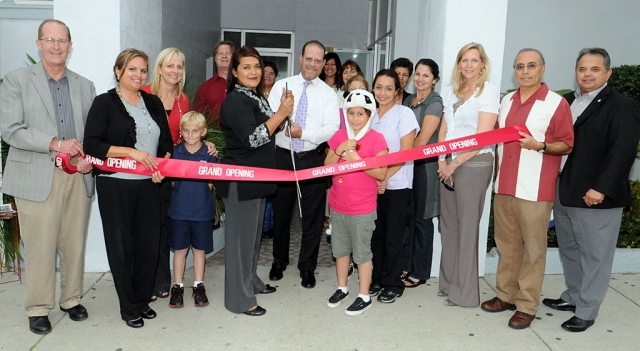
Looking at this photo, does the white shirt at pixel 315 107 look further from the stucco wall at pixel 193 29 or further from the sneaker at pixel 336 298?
the stucco wall at pixel 193 29

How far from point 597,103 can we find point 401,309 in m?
2.26

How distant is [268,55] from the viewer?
14391 millimetres

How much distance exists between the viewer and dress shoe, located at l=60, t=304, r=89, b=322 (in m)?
3.99

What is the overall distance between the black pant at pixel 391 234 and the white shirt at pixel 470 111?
67 cm

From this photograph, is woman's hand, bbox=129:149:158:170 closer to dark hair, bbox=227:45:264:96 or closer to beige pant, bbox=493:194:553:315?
dark hair, bbox=227:45:264:96

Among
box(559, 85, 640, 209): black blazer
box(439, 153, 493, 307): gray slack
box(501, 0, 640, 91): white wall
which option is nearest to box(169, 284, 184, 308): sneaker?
box(439, 153, 493, 307): gray slack

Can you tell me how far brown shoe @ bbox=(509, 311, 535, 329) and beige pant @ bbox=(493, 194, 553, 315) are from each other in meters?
0.04

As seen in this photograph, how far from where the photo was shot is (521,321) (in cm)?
403

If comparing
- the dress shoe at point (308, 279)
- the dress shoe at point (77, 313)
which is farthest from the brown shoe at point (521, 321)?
the dress shoe at point (77, 313)

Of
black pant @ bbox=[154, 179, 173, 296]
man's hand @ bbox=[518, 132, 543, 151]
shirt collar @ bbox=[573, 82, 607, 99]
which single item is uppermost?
shirt collar @ bbox=[573, 82, 607, 99]

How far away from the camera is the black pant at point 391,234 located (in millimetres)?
4438

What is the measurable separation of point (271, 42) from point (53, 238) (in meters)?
11.4

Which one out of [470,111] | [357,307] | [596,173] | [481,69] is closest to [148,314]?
[357,307]

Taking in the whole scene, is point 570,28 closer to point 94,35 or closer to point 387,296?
point 387,296
